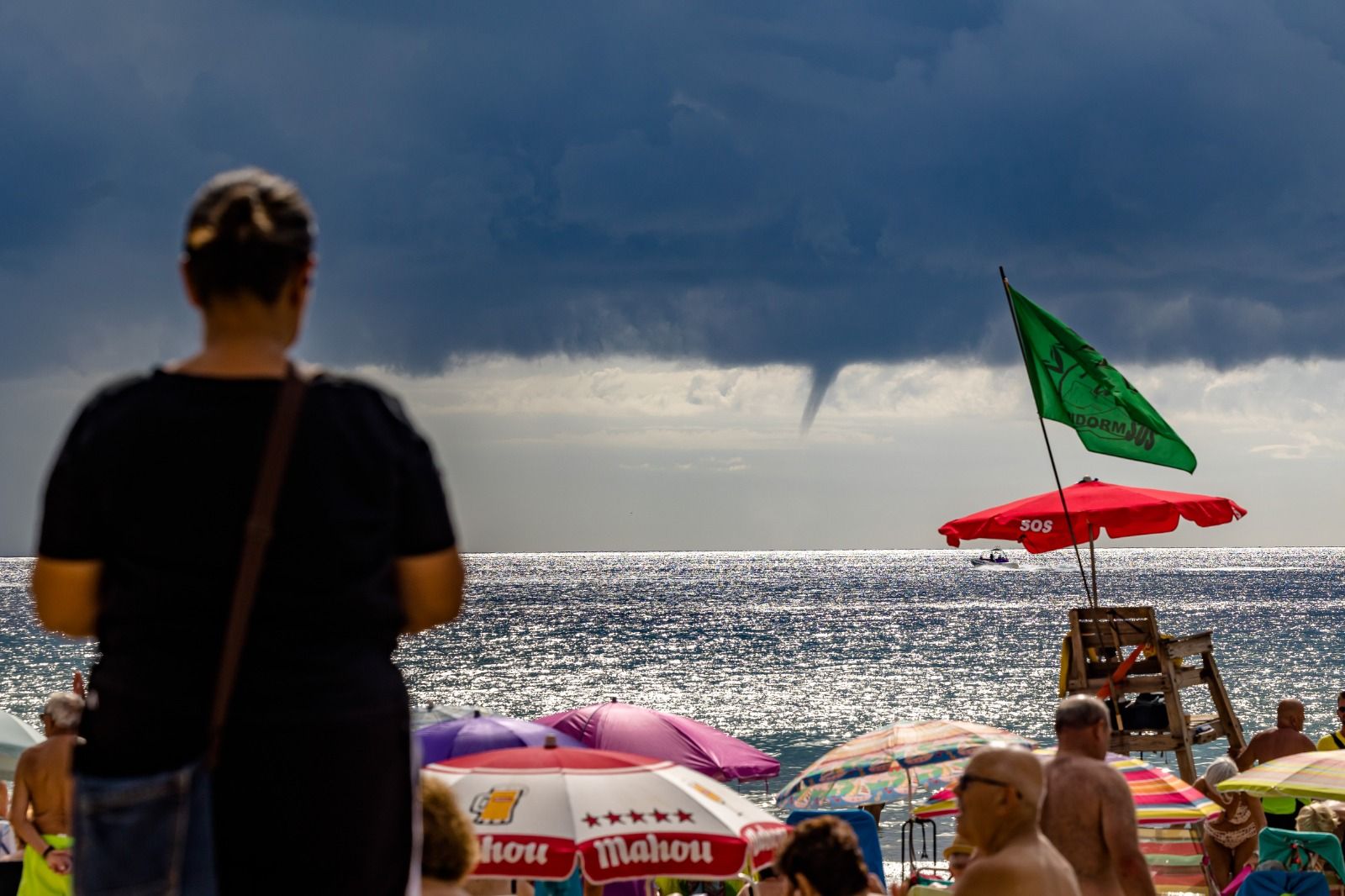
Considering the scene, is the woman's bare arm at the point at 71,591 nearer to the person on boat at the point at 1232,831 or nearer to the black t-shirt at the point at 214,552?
the black t-shirt at the point at 214,552

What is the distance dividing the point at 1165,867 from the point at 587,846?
3557mm

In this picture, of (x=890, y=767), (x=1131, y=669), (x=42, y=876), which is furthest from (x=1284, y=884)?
(x=42, y=876)

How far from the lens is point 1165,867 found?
8.02 meters

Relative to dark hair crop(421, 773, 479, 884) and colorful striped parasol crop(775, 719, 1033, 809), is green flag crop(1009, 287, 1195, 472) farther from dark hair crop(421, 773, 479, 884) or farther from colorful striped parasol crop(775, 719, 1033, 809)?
dark hair crop(421, 773, 479, 884)

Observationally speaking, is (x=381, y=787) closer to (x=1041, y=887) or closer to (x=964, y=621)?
(x=1041, y=887)

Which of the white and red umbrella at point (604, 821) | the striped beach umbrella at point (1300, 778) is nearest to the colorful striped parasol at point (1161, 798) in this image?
the striped beach umbrella at point (1300, 778)

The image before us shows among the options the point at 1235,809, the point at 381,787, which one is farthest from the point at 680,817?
the point at 1235,809

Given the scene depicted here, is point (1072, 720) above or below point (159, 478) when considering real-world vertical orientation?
below

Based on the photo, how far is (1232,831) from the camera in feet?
36.1

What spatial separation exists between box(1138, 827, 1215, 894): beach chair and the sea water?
1712 cm

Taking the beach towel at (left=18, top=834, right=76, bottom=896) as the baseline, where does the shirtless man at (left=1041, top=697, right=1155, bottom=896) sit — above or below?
above

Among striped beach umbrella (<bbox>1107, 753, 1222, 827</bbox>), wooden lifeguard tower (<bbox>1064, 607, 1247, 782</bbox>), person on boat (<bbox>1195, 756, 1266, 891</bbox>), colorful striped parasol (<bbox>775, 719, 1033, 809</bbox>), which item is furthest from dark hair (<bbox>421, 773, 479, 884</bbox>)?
person on boat (<bbox>1195, 756, 1266, 891</bbox>)

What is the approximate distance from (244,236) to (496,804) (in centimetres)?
528

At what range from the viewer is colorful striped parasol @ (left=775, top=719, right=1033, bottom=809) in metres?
9.72
